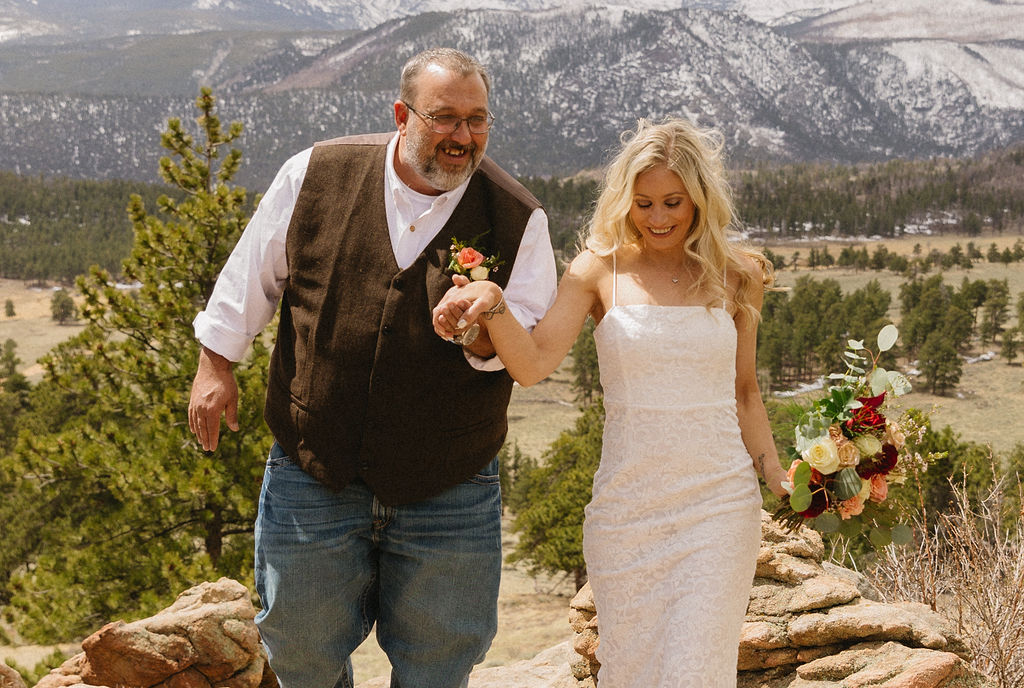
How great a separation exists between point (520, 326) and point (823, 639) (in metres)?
2.27

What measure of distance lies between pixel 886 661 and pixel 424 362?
97.0 inches

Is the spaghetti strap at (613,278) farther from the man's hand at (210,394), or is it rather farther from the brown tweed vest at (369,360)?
the man's hand at (210,394)

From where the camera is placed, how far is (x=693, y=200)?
3236mm

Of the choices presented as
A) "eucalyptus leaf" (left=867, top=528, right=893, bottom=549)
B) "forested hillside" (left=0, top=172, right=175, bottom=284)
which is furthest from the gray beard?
"forested hillside" (left=0, top=172, right=175, bottom=284)

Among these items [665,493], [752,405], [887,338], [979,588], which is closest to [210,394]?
[665,493]

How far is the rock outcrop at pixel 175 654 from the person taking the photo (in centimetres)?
458

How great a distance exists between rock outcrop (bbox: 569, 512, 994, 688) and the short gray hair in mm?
2199

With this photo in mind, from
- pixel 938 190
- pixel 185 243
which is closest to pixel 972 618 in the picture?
pixel 185 243

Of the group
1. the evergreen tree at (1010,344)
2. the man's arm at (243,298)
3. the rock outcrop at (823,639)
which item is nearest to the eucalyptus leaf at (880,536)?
the rock outcrop at (823,639)

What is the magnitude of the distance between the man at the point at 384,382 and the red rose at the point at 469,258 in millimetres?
129

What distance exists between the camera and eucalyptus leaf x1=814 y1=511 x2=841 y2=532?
3189mm

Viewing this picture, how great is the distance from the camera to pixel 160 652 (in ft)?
15.0

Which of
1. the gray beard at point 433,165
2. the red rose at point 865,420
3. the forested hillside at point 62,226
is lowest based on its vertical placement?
the forested hillside at point 62,226

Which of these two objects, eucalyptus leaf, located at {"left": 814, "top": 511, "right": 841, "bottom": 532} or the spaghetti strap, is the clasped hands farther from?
eucalyptus leaf, located at {"left": 814, "top": 511, "right": 841, "bottom": 532}
